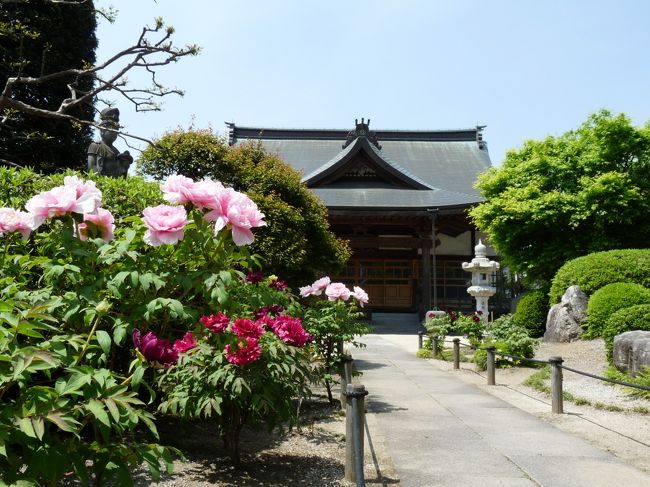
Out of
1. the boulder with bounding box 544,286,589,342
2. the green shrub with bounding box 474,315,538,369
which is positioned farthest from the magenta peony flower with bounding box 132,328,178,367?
the boulder with bounding box 544,286,589,342

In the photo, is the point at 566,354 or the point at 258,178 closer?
the point at 258,178

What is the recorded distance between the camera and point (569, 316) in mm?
12938

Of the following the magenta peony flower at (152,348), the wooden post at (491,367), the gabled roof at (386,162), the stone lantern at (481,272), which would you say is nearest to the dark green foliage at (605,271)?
the stone lantern at (481,272)

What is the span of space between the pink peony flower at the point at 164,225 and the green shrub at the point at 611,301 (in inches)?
413

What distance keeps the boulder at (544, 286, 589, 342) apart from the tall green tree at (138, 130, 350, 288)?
280 inches

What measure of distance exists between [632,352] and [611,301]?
3.17 metres

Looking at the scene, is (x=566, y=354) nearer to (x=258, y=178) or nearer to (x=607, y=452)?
(x=607, y=452)

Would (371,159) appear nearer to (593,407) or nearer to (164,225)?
(593,407)

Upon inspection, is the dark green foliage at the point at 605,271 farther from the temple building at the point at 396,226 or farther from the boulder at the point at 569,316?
the temple building at the point at 396,226

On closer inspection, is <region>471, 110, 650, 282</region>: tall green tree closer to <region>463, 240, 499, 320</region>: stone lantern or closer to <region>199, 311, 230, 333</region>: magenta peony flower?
<region>463, 240, 499, 320</region>: stone lantern

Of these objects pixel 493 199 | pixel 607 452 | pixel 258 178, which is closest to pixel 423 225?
pixel 493 199

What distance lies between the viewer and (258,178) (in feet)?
30.5

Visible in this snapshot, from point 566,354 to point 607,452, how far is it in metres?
7.03

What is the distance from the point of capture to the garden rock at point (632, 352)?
311 inches
